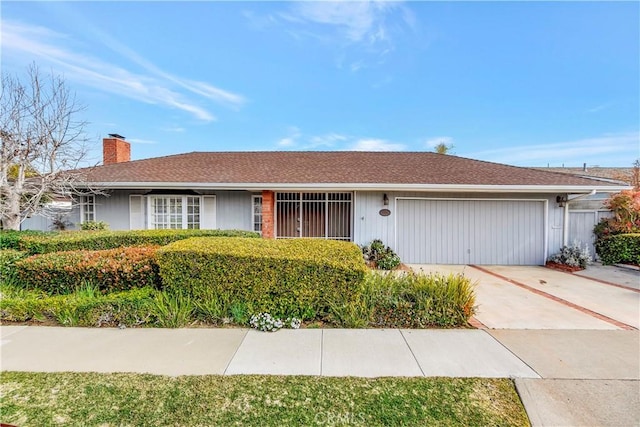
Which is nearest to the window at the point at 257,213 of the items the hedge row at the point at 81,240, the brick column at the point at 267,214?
the brick column at the point at 267,214

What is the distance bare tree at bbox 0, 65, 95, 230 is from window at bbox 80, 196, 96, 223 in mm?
1338

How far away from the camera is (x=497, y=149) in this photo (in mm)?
21625

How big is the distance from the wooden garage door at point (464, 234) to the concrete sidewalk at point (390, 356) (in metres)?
5.31

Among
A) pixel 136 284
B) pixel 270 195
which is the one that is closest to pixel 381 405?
pixel 136 284

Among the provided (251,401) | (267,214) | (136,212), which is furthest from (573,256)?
(136,212)

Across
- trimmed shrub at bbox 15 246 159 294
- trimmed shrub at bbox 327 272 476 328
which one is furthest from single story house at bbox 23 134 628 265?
trimmed shrub at bbox 327 272 476 328

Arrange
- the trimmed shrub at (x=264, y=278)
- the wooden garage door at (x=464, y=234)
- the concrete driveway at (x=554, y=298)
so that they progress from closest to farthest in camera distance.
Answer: the trimmed shrub at (x=264, y=278) → the concrete driveway at (x=554, y=298) → the wooden garage door at (x=464, y=234)

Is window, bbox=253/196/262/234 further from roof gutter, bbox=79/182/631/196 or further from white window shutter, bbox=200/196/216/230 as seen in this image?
white window shutter, bbox=200/196/216/230

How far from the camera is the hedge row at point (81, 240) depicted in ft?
20.8

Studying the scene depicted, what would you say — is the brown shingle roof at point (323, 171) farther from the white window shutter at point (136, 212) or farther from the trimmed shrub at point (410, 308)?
the trimmed shrub at point (410, 308)

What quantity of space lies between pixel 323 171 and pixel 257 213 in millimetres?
2647

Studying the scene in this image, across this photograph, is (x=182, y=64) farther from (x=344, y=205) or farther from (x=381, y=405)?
(x=381, y=405)

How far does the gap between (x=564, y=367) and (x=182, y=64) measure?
41.0 ft

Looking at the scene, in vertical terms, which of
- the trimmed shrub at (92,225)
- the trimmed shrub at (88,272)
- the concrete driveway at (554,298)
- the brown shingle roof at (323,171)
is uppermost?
the brown shingle roof at (323,171)
